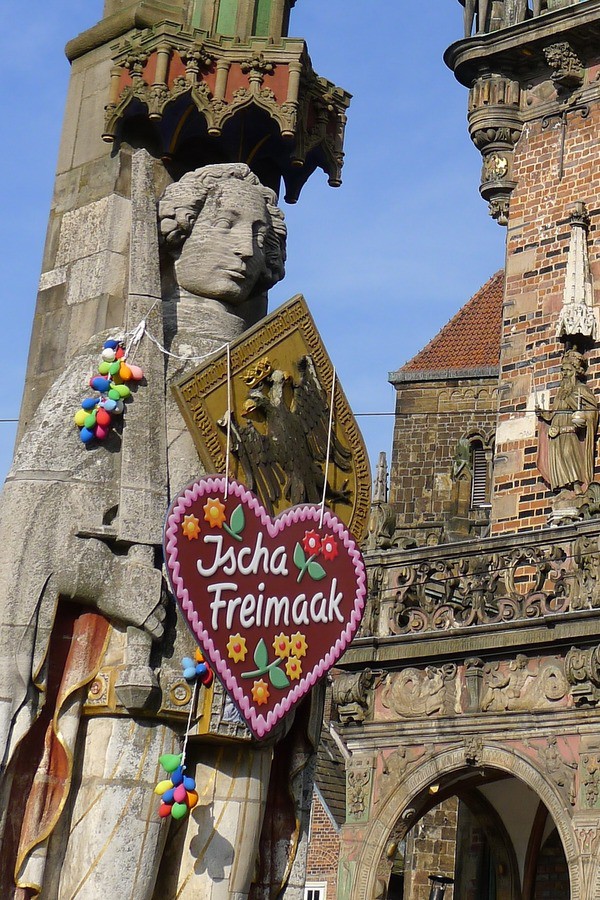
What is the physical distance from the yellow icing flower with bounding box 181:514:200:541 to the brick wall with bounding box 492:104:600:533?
532 inches

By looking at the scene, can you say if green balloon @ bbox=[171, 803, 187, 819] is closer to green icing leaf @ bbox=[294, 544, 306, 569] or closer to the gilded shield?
green icing leaf @ bbox=[294, 544, 306, 569]

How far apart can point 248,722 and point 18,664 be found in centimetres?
78

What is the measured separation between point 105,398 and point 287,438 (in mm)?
732

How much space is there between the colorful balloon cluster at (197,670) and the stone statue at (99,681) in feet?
0.17

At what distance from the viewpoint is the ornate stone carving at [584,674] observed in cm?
1675

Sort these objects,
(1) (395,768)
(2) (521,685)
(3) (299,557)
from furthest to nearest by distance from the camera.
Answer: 1. (1) (395,768)
2. (2) (521,685)
3. (3) (299,557)

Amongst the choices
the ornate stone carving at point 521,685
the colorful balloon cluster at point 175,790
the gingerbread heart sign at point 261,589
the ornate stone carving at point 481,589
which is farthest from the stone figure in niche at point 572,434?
the colorful balloon cluster at point 175,790

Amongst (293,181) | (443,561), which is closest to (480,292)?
(443,561)

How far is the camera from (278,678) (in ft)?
21.4

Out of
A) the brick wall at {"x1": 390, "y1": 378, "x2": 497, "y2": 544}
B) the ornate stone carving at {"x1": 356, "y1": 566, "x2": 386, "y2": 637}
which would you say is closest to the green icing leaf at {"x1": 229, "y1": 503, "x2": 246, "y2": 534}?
the ornate stone carving at {"x1": 356, "y1": 566, "x2": 386, "y2": 637}

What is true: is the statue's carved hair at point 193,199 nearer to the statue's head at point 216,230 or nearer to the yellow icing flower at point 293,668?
the statue's head at point 216,230

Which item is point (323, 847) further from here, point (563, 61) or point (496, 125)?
point (563, 61)

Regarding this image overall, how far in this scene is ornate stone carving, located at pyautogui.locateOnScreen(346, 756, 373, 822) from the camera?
723 inches

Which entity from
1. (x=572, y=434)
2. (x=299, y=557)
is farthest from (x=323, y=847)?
(x=299, y=557)
